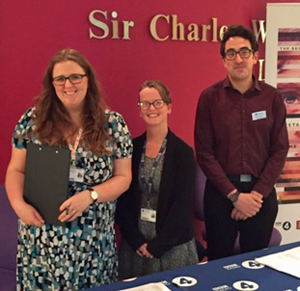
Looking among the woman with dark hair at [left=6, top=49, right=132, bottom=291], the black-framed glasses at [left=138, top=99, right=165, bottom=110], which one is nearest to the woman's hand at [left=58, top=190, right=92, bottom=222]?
the woman with dark hair at [left=6, top=49, right=132, bottom=291]

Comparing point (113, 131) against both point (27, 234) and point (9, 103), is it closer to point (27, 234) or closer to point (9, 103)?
point (27, 234)

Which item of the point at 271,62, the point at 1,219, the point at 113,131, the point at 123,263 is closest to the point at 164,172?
the point at 113,131

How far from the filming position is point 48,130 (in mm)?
1903

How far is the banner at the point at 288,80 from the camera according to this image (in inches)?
128

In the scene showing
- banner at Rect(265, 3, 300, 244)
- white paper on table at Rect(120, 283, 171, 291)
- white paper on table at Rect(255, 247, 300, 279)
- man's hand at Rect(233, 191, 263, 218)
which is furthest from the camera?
banner at Rect(265, 3, 300, 244)

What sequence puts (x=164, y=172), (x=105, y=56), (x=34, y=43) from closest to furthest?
(x=164, y=172) → (x=34, y=43) → (x=105, y=56)

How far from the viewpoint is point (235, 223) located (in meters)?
2.41

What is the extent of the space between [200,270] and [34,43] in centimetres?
188

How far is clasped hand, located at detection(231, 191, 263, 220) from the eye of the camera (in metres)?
2.28

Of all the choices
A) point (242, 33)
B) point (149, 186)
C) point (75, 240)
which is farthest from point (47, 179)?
point (242, 33)

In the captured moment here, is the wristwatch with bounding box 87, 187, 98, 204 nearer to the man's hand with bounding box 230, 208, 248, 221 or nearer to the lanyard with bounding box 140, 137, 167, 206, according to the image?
the lanyard with bounding box 140, 137, 167, 206

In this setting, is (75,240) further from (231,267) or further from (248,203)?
(248,203)

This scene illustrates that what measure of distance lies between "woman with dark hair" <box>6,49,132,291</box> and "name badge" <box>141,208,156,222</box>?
26 cm

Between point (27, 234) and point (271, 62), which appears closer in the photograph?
point (27, 234)
